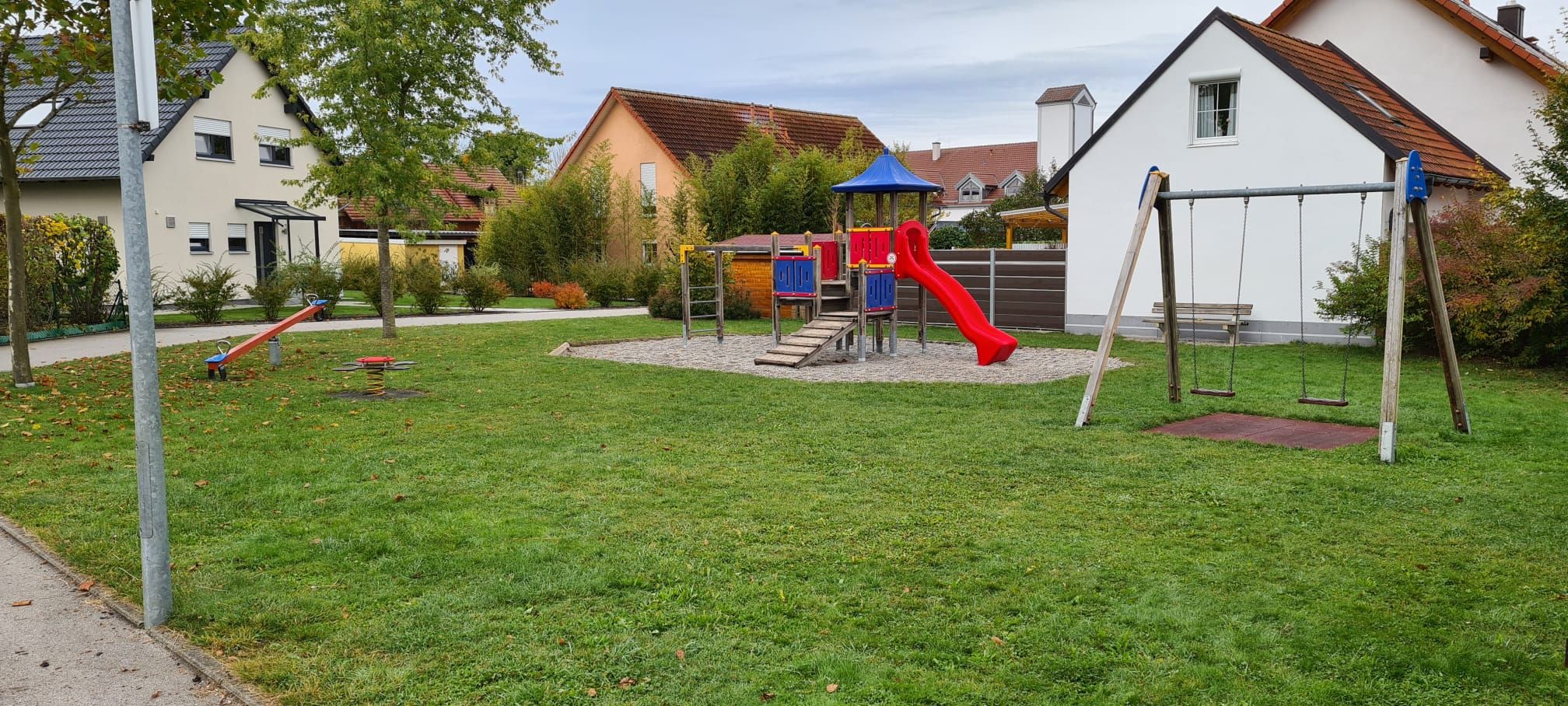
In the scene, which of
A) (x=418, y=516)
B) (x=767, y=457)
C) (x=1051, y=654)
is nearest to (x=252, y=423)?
(x=418, y=516)

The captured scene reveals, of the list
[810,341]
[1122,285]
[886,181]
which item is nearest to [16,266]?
[810,341]

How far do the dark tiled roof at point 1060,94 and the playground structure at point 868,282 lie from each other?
5119cm

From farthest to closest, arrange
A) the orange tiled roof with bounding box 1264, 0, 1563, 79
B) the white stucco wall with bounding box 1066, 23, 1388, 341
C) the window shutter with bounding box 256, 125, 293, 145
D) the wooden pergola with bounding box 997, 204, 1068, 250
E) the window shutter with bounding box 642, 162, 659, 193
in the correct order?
the window shutter with bounding box 642, 162, 659, 193, the window shutter with bounding box 256, 125, 293, 145, the wooden pergola with bounding box 997, 204, 1068, 250, the orange tiled roof with bounding box 1264, 0, 1563, 79, the white stucco wall with bounding box 1066, 23, 1388, 341

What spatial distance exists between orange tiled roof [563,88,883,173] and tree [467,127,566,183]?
14193 millimetres

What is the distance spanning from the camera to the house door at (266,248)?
1094 inches

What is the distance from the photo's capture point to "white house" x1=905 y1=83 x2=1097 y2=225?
63594 millimetres

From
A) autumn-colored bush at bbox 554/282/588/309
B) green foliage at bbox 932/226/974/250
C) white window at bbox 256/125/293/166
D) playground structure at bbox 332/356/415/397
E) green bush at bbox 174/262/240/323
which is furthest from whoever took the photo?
green foliage at bbox 932/226/974/250

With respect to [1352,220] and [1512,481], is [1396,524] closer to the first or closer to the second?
[1512,481]

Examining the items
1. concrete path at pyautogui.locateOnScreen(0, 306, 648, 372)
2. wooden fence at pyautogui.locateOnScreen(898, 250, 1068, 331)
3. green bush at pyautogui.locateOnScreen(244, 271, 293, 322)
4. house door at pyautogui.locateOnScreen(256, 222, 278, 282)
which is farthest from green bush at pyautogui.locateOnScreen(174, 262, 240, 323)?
wooden fence at pyautogui.locateOnScreen(898, 250, 1068, 331)

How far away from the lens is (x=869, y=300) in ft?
48.8

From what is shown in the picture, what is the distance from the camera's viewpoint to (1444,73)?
19.2 metres

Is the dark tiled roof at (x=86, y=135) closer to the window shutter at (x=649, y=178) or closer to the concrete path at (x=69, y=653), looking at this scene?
the window shutter at (x=649, y=178)

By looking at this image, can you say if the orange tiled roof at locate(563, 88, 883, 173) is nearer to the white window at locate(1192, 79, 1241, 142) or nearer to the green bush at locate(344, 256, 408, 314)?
the green bush at locate(344, 256, 408, 314)

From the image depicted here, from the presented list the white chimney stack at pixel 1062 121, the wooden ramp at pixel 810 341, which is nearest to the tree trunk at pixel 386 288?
the wooden ramp at pixel 810 341
